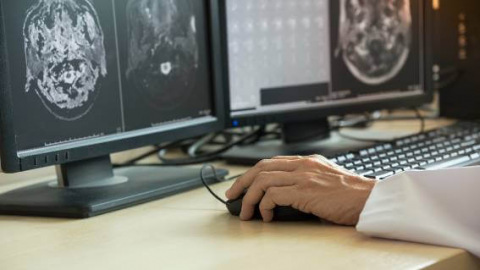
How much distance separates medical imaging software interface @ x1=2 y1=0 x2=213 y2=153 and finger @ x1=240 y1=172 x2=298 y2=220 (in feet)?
1.04

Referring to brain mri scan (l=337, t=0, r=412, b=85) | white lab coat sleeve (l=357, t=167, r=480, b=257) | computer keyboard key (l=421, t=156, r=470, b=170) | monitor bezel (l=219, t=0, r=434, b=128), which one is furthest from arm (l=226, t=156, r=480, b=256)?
brain mri scan (l=337, t=0, r=412, b=85)

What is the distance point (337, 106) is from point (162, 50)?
495 millimetres

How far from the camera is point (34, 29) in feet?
3.94

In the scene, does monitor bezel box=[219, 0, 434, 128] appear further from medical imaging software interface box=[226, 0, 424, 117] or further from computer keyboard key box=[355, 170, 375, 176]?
computer keyboard key box=[355, 170, 375, 176]

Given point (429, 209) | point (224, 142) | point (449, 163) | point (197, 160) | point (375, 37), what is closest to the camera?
point (429, 209)

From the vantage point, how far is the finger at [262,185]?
1.11 meters

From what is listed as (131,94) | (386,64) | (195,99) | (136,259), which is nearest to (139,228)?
(136,259)

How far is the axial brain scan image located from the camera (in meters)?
1.20

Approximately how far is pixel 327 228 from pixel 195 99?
49 cm

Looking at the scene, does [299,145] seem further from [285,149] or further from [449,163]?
[449,163]

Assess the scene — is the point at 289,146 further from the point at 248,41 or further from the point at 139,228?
the point at 139,228

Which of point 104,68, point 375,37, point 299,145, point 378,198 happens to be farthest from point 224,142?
point 378,198

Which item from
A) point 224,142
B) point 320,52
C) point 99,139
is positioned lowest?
point 224,142

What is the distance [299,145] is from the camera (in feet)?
5.63
